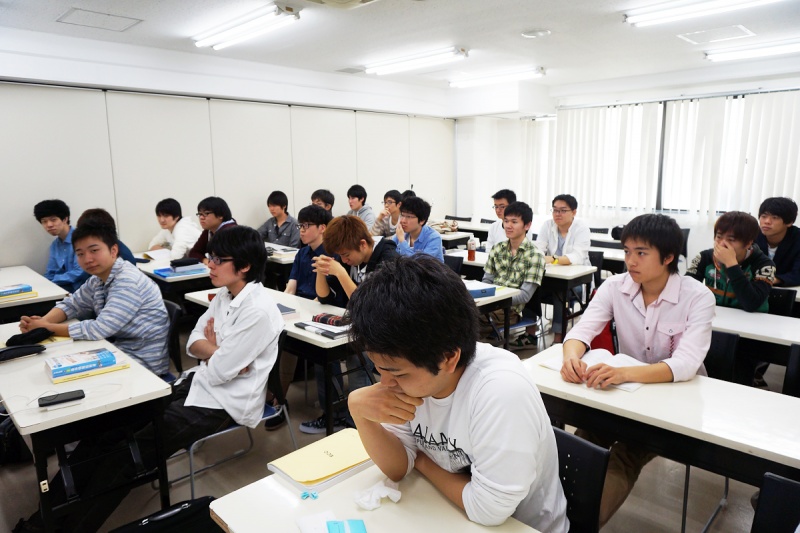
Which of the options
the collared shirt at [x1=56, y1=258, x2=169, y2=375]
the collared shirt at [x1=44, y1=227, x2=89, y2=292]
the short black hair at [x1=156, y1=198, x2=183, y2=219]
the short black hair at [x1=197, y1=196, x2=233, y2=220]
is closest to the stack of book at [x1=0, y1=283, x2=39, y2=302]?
the collared shirt at [x1=44, y1=227, x2=89, y2=292]

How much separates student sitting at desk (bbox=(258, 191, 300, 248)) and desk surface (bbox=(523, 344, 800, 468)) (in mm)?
4550

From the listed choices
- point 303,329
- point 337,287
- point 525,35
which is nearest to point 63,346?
point 303,329

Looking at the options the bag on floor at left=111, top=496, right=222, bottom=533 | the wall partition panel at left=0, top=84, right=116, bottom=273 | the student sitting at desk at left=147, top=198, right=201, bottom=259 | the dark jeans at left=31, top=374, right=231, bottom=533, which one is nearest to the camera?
the bag on floor at left=111, top=496, right=222, bottom=533

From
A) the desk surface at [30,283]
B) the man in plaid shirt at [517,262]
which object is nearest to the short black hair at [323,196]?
the man in plaid shirt at [517,262]

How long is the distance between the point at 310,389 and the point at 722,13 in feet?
15.1

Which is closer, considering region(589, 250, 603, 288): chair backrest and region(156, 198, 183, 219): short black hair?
region(589, 250, 603, 288): chair backrest

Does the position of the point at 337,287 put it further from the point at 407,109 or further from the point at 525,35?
the point at 407,109

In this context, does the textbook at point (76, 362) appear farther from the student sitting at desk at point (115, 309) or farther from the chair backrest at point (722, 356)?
the chair backrest at point (722, 356)

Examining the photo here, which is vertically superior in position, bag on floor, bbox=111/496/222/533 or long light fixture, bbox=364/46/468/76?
long light fixture, bbox=364/46/468/76

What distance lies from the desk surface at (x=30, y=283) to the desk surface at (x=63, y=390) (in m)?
1.49

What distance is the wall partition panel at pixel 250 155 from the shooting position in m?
6.07

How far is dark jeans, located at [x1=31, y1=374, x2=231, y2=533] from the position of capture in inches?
79.4

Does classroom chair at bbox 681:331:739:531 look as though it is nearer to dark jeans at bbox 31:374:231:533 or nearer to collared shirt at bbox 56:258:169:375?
dark jeans at bbox 31:374:231:533

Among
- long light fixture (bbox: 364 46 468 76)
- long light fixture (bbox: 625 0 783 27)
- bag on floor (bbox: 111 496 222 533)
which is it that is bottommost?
→ bag on floor (bbox: 111 496 222 533)
